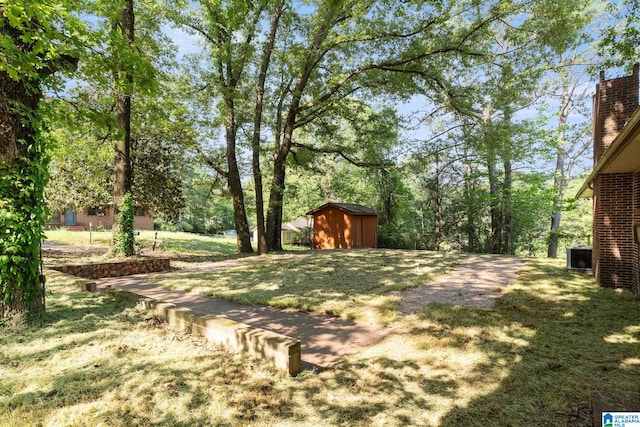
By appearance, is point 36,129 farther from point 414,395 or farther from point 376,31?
point 376,31

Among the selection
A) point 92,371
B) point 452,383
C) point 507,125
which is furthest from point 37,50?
point 507,125

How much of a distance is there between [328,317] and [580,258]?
794cm

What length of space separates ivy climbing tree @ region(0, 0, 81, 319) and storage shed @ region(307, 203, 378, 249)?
15.6m

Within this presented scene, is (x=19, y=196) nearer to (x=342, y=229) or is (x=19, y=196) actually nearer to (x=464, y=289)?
(x=464, y=289)

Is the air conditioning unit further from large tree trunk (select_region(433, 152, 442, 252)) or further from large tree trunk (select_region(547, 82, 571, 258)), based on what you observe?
large tree trunk (select_region(433, 152, 442, 252))

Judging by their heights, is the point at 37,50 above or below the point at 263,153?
below

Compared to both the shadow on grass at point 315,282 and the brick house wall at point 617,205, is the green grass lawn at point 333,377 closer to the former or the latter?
the shadow on grass at point 315,282

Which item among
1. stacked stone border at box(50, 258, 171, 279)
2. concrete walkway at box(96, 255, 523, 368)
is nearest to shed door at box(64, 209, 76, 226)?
stacked stone border at box(50, 258, 171, 279)

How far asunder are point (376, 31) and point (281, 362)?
13.0m

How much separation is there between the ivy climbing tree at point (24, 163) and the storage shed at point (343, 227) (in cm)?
1564

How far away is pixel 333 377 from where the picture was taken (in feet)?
10.7

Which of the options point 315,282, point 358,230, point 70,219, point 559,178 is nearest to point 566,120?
point 559,178

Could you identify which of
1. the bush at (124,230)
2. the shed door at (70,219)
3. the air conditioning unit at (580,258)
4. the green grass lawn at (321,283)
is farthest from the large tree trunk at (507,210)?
the shed door at (70,219)

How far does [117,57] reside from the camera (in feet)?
15.9
